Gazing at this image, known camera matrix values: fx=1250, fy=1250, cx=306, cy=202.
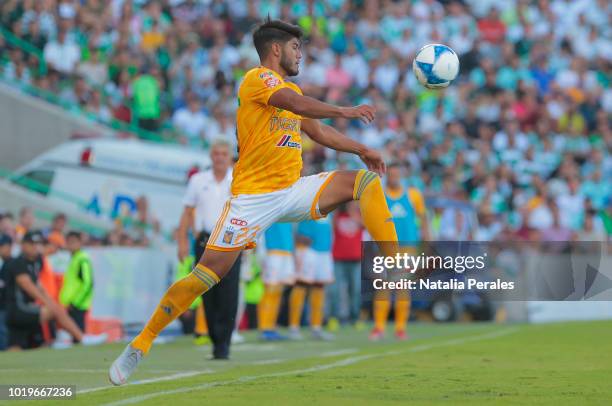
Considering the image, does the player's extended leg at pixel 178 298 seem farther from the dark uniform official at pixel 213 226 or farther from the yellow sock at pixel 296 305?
the yellow sock at pixel 296 305

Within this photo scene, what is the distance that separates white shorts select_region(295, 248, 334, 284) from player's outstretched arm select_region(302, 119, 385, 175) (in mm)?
8034

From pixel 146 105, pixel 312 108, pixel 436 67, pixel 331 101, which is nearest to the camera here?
pixel 312 108

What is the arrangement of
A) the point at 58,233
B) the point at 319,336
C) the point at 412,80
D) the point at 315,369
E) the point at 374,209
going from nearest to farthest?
the point at 374,209 < the point at 315,369 < the point at 319,336 < the point at 58,233 < the point at 412,80

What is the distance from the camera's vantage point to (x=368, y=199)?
843cm

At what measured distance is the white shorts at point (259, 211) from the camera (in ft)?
27.9

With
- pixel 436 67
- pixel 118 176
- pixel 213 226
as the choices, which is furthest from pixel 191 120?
pixel 436 67

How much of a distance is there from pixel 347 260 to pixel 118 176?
4187 millimetres

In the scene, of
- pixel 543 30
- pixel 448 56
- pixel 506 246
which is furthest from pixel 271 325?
pixel 543 30

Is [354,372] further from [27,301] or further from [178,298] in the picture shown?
[27,301]

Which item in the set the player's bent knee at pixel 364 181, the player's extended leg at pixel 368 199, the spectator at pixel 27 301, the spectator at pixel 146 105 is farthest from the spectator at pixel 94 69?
the player's bent knee at pixel 364 181

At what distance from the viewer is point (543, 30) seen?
29328 mm

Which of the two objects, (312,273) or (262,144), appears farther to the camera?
(312,273)

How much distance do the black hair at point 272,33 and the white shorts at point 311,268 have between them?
8222 millimetres

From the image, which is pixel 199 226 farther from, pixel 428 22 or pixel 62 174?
pixel 428 22
